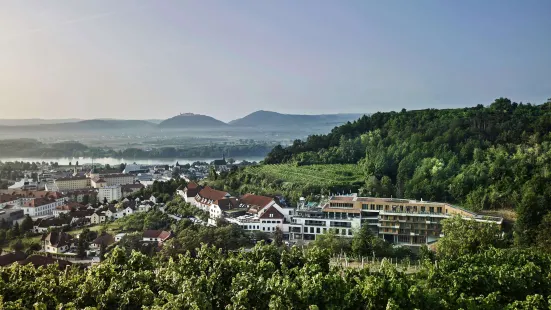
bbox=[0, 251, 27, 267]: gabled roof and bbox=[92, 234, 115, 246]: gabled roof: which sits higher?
bbox=[0, 251, 27, 267]: gabled roof

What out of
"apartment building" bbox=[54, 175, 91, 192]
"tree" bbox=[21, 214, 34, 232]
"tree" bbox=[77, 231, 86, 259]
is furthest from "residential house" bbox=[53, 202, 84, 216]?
"apartment building" bbox=[54, 175, 91, 192]

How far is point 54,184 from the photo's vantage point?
106 ft

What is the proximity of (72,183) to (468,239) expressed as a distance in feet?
93.0

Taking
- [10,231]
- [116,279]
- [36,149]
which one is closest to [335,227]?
[116,279]

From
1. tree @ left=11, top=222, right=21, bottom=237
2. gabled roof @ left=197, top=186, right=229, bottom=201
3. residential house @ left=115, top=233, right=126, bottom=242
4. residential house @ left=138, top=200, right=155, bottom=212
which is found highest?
gabled roof @ left=197, top=186, right=229, bottom=201

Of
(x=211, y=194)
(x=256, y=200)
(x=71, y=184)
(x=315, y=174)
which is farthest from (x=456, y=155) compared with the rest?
(x=71, y=184)

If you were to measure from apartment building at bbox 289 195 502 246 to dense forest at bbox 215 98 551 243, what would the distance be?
6.34 feet

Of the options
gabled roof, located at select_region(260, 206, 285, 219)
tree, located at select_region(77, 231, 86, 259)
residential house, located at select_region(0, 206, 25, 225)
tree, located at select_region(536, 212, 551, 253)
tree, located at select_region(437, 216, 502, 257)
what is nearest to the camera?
tree, located at select_region(437, 216, 502, 257)

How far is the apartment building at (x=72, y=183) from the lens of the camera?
32.6 metres

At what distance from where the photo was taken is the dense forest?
17703 mm

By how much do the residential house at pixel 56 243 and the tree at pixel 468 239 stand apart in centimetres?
1265

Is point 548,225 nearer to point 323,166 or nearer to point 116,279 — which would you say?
point 116,279

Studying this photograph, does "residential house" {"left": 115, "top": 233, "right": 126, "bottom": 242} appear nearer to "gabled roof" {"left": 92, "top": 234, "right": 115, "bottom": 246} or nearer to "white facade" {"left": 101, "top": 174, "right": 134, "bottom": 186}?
"gabled roof" {"left": 92, "top": 234, "right": 115, "bottom": 246}

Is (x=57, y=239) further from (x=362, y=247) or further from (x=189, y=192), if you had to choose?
(x=362, y=247)
